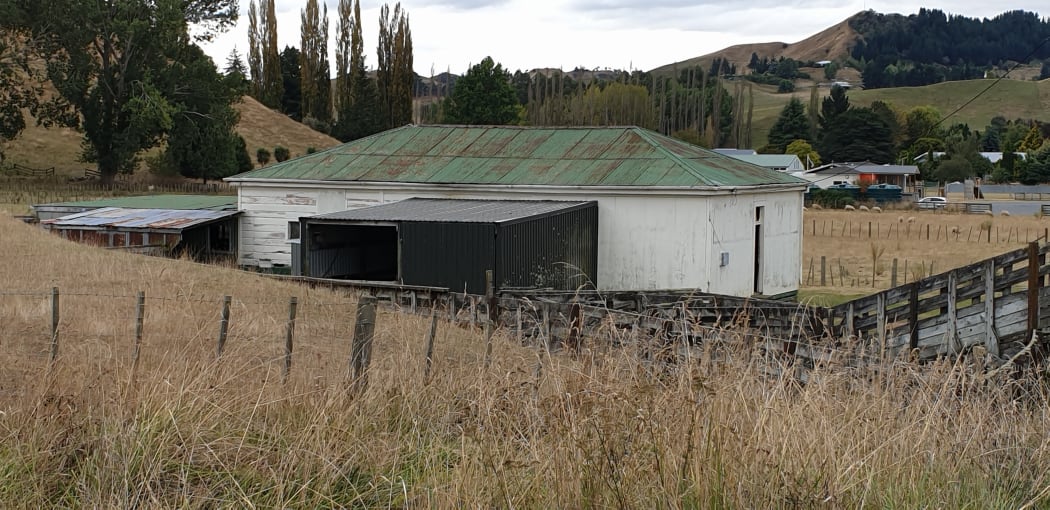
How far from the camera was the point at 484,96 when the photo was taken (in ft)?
302

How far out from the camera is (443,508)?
4.95 metres

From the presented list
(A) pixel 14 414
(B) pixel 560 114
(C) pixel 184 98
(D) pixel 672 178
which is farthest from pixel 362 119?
(A) pixel 14 414

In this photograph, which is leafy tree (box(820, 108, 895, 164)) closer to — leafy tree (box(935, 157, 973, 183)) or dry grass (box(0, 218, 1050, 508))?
leafy tree (box(935, 157, 973, 183))

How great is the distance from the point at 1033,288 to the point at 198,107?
52.7 m

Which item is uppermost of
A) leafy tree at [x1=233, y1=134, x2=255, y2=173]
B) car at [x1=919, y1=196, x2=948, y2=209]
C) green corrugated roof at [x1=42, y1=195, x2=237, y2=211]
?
leafy tree at [x1=233, y1=134, x2=255, y2=173]

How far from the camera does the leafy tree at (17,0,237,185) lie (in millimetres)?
55438

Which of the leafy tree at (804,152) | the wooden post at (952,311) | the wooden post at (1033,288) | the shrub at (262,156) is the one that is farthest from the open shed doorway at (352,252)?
the leafy tree at (804,152)

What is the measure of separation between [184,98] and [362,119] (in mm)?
29894

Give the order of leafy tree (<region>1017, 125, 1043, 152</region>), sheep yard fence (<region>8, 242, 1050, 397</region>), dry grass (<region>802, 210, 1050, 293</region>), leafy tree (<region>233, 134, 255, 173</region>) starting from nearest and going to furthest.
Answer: sheep yard fence (<region>8, 242, 1050, 397</region>) < dry grass (<region>802, 210, 1050, 293</region>) < leafy tree (<region>233, 134, 255, 173</region>) < leafy tree (<region>1017, 125, 1043, 152</region>)

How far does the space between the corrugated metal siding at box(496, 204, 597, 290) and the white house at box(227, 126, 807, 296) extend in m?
0.73

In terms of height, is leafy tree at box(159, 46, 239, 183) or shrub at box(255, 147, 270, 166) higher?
leafy tree at box(159, 46, 239, 183)

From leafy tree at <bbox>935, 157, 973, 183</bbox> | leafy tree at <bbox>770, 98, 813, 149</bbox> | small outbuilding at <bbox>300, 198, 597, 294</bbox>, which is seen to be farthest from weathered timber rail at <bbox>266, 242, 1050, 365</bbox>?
leafy tree at <bbox>770, 98, 813, 149</bbox>

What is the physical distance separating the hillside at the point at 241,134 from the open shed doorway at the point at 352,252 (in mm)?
43019

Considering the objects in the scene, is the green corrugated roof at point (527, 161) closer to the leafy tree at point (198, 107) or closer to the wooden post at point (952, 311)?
the wooden post at point (952, 311)
